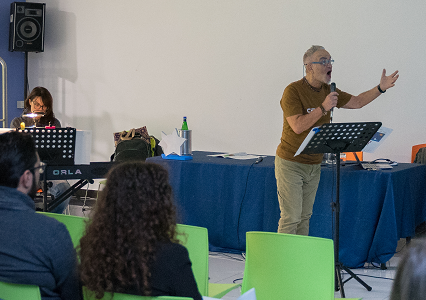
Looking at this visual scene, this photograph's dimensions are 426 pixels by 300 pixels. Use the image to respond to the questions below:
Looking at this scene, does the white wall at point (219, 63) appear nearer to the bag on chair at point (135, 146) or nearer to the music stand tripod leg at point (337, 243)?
the bag on chair at point (135, 146)

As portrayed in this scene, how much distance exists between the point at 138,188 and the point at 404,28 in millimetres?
3995

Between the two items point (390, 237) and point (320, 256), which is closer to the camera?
point (320, 256)

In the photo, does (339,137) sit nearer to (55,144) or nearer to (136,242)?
(136,242)

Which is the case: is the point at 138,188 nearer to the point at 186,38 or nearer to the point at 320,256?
the point at 320,256

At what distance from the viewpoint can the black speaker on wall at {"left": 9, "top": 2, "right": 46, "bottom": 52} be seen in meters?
6.31

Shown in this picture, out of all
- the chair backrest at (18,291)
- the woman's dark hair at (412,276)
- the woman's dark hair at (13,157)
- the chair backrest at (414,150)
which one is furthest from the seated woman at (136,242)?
the chair backrest at (414,150)

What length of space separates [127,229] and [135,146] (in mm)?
4042

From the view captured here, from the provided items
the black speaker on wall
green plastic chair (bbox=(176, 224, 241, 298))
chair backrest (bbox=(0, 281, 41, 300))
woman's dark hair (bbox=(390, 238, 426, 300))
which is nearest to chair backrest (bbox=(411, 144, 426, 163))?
green plastic chair (bbox=(176, 224, 241, 298))

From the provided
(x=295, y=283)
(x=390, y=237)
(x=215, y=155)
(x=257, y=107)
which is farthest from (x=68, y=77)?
(x=295, y=283)

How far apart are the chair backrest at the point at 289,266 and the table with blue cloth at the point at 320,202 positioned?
163 centimetres

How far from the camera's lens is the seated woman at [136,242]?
1338 millimetres

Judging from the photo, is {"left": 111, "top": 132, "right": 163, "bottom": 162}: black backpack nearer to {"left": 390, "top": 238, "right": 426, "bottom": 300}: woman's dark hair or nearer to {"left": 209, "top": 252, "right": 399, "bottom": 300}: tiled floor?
{"left": 209, "top": 252, "right": 399, "bottom": 300}: tiled floor

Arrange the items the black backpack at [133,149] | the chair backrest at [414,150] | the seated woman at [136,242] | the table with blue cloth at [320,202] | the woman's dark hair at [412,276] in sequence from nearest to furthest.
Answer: the woman's dark hair at [412,276]
the seated woman at [136,242]
the table with blue cloth at [320,202]
the chair backrest at [414,150]
the black backpack at [133,149]

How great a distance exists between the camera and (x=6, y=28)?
663 cm
